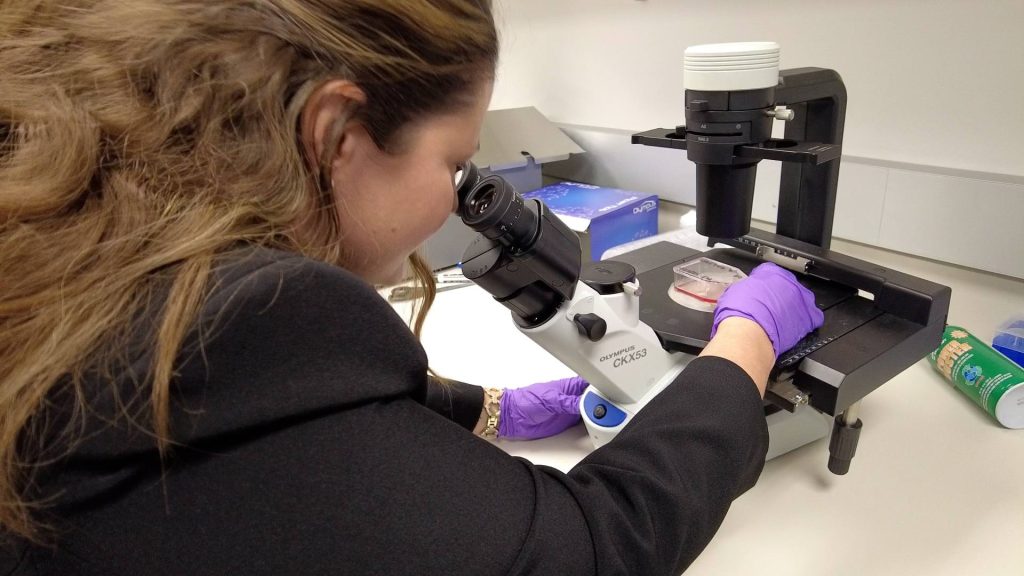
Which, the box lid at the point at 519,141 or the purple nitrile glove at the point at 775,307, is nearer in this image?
the purple nitrile glove at the point at 775,307

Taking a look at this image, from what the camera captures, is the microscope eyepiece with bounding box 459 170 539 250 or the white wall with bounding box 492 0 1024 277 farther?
the white wall with bounding box 492 0 1024 277

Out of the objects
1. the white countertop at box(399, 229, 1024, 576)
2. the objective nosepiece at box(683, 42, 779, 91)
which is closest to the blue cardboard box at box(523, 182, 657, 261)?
the white countertop at box(399, 229, 1024, 576)

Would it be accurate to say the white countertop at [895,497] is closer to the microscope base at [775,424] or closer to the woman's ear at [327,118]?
the microscope base at [775,424]

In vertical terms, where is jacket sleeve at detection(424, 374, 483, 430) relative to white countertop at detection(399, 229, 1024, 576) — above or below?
above

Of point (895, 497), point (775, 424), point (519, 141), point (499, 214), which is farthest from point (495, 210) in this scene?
point (519, 141)

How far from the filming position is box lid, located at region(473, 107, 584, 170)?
1.58 metres

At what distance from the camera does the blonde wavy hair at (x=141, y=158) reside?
0.40 m

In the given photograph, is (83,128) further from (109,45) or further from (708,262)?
(708,262)

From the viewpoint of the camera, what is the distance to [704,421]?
23.7 inches

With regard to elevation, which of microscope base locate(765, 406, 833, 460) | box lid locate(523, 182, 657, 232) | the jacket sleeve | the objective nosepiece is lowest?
microscope base locate(765, 406, 833, 460)

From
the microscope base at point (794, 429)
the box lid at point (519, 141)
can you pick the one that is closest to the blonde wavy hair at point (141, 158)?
the microscope base at point (794, 429)

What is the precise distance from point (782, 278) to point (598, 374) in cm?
25

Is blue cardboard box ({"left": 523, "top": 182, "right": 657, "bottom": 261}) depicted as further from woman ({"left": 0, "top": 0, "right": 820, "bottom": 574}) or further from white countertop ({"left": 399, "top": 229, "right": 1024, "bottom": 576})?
woman ({"left": 0, "top": 0, "right": 820, "bottom": 574})

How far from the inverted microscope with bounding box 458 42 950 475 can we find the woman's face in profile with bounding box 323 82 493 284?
0.09 meters
